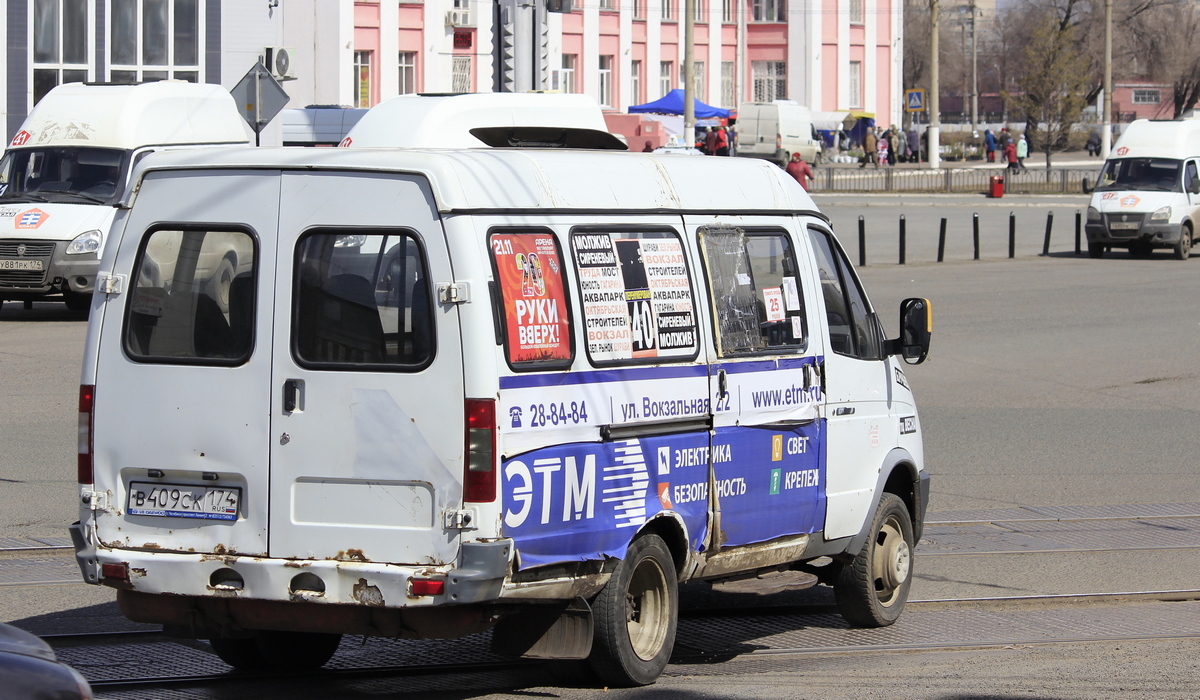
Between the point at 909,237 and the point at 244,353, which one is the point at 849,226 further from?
the point at 244,353

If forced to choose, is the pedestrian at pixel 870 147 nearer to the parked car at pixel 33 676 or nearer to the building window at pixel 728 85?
the building window at pixel 728 85

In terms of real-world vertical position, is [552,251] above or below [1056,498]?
above

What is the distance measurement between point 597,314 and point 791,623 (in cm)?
241

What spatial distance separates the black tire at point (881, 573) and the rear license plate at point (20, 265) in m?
14.1

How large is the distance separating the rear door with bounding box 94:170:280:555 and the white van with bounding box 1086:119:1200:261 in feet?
84.6

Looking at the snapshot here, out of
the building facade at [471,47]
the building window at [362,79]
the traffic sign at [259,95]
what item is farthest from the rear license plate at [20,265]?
A: the building window at [362,79]

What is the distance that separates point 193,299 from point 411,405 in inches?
37.6

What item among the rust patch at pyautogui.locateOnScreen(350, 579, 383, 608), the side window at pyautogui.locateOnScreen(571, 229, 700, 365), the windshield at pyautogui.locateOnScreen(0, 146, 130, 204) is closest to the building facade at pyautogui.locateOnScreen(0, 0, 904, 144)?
the windshield at pyautogui.locateOnScreen(0, 146, 130, 204)

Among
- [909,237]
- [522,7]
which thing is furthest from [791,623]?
[909,237]

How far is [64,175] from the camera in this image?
19688 mm

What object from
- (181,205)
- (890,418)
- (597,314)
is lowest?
(890,418)

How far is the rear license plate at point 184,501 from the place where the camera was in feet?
17.2

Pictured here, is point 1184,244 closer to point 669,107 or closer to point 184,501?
point 184,501

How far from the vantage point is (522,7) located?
747 inches
